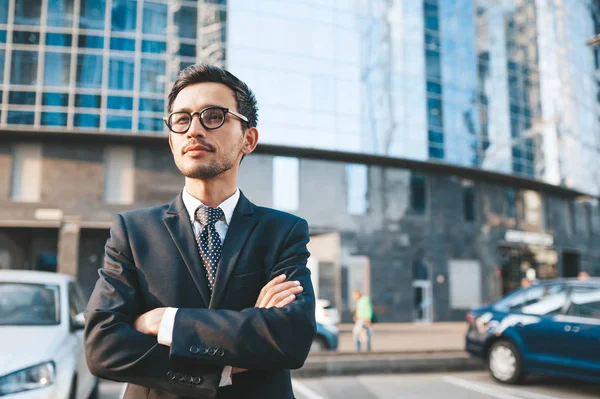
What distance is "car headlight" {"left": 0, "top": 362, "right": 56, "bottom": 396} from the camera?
3.72 meters

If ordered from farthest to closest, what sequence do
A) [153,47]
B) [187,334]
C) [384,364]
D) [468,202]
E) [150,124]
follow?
1. [468,202]
2. [153,47]
3. [150,124]
4. [384,364]
5. [187,334]

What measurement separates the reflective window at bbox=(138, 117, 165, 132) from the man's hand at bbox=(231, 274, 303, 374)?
20270 millimetres

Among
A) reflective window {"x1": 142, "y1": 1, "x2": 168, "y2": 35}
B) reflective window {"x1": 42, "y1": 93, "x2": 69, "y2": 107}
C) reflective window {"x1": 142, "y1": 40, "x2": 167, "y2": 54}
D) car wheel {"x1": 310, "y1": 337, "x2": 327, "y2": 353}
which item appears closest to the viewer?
car wheel {"x1": 310, "y1": 337, "x2": 327, "y2": 353}

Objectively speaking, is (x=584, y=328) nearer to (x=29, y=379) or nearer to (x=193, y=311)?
(x=29, y=379)

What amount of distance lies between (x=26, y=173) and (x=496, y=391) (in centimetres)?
1968

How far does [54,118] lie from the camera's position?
20594 mm

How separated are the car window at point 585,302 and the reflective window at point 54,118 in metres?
19.0

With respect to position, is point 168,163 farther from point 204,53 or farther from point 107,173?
point 204,53

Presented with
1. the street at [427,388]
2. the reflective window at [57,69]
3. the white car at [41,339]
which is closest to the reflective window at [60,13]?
the reflective window at [57,69]

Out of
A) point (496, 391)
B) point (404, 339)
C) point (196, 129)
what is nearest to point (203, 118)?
point (196, 129)

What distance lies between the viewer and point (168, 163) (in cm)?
2248

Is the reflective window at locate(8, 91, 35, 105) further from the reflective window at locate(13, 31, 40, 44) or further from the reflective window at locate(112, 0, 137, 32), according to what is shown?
the reflective window at locate(112, 0, 137, 32)

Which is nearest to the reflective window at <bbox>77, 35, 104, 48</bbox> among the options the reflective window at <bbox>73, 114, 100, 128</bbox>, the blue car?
the reflective window at <bbox>73, 114, 100, 128</bbox>

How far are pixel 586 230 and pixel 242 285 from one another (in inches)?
1474
